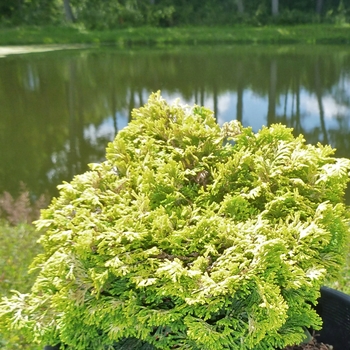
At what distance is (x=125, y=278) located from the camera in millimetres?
1856

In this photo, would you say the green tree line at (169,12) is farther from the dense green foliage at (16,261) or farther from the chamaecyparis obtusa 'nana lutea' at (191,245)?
the chamaecyparis obtusa 'nana lutea' at (191,245)

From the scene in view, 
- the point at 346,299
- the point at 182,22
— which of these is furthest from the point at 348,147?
the point at 182,22

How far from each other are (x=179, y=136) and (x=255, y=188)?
51 centimetres

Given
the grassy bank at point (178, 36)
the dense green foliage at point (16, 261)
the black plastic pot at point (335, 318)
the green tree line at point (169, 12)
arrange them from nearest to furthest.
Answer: the black plastic pot at point (335, 318), the dense green foliage at point (16, 261), the grassy bank at point (178, 36), the green tree line at point (169, 12)

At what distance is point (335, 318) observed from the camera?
2.31 meters

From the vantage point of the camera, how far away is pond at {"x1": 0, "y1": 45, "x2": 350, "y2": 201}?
29.8 feet

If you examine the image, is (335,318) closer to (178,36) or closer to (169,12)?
(178,36)

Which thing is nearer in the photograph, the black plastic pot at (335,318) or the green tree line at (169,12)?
the black plastic pot at (335,318)

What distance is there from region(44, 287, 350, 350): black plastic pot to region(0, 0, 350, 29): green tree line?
28225mm

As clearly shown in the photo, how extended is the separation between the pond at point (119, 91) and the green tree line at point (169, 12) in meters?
7.61

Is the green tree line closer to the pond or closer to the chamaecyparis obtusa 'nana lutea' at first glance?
the pond

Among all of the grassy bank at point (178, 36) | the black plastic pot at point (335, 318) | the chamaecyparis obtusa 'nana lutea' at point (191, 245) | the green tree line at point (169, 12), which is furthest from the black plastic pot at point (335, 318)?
the green tree line at point (169, 12)

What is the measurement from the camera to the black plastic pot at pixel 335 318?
2.26 m

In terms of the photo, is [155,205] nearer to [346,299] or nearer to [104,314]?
[104,314]
